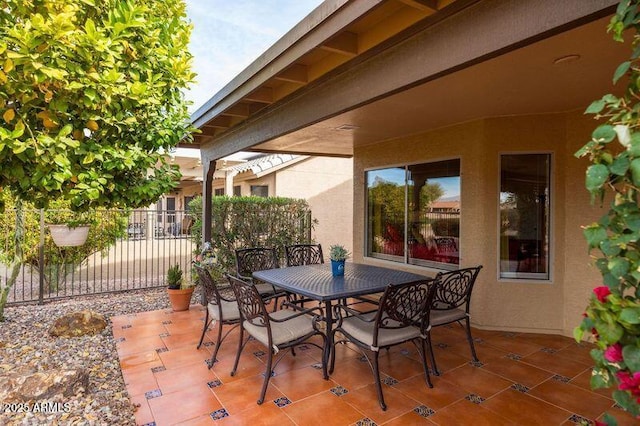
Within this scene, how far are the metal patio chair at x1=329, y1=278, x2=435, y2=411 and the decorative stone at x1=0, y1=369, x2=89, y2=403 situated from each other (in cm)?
227

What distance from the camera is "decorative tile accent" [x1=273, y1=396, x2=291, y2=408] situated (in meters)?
2.91

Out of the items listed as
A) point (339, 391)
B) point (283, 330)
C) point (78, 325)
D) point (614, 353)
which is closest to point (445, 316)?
point (339, 391)

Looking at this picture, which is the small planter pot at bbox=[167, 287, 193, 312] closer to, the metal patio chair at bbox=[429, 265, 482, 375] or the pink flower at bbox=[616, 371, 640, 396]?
the metal patio chair at bbox=[429, 265, 482, 375]

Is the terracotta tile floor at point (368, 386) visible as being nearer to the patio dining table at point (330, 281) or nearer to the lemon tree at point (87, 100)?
the patio dining table at point (330, 281)

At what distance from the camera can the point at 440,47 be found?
2223 millimetres

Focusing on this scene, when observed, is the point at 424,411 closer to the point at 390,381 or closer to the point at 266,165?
the point at 390,381

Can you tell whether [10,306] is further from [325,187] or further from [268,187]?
[325,187]

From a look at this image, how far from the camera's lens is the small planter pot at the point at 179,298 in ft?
18.3

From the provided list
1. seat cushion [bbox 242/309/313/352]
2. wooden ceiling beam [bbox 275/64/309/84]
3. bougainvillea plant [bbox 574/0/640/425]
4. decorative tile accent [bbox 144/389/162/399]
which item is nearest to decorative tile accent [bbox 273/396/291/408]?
seat cushion [bbox 242/309/313/352]

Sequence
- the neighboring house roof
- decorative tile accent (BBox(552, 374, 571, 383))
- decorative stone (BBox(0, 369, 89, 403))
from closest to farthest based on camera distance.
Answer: decorative stone (BBox(0, 369, 89, 403)), decorative tile accent (BBox(552, 374, 571, 383)), the neighboring house roof

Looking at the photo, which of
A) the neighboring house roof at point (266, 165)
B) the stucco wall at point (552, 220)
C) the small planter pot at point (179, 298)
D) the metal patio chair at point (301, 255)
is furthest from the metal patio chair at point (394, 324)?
the neighboring house roof at point (266, 165)

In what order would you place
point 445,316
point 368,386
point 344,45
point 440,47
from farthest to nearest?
point 445,316
point 368,386
point 344,45
point 440,47

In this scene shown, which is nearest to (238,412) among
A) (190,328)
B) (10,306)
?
(190,328)

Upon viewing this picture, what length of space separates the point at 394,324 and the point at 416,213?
9.02 ft
